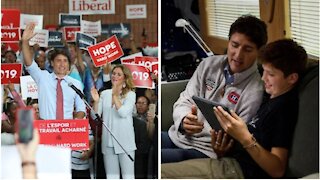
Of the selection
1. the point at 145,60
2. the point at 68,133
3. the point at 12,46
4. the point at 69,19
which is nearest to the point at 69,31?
the point at 69,19

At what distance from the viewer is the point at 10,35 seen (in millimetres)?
3014

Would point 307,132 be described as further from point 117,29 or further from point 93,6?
point 93,6

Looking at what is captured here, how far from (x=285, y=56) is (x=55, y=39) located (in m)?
1.08

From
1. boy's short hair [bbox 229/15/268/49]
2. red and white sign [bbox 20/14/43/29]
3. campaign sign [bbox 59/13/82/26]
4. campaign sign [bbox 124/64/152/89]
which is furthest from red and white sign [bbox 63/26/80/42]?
boy's short hair [bbox 229/15/268/49]

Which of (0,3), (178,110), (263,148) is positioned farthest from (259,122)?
(0,3)

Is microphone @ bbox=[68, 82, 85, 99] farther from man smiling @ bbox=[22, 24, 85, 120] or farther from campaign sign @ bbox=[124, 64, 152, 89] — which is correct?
campaign sign @ bbox=[124, 64, 152, 89]

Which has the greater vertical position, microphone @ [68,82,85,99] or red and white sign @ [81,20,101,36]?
red and white sign @ [81,20,101,36]

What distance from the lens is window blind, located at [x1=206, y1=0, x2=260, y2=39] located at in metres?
3.00

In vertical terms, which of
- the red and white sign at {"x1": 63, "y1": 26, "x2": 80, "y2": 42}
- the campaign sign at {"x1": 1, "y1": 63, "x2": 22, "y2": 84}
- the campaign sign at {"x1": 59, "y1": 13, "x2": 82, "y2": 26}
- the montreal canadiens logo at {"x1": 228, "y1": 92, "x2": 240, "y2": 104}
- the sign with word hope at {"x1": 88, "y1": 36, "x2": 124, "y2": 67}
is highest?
the campaign sign at {"x1": 59, "y1": 13, "x2": 82, "y2": 26}

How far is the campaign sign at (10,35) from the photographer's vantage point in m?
3.01

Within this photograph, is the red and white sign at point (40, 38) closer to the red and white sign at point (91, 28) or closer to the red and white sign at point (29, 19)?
the red and white sign at point (29, 19)

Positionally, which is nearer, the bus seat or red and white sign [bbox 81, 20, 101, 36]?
the bus seat

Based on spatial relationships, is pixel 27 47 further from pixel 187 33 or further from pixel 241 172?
pixel 241 172

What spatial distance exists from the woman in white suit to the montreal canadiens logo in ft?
1.50
